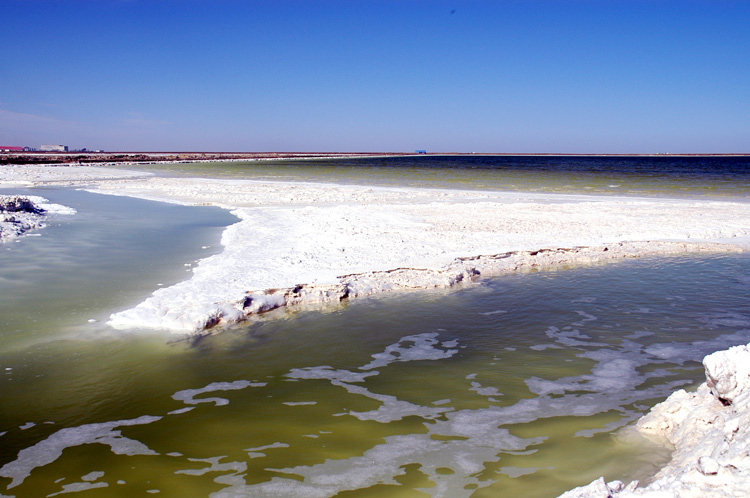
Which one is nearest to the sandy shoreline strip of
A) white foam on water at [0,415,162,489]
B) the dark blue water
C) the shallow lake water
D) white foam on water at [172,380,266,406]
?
the shallow lake water

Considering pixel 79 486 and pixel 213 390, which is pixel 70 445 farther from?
pixel 213 390

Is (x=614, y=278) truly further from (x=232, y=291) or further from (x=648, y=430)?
(x=232, y=291)

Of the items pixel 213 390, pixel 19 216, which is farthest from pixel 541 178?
pixel 213 390

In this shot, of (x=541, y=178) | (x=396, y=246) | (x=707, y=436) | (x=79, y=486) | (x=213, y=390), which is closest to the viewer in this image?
(x=707, y=436)

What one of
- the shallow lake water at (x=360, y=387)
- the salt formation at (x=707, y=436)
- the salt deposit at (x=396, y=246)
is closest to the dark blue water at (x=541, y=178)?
the salt deposit at (x=396, y=246)

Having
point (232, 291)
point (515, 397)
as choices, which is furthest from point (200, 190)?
point (515, 397)
